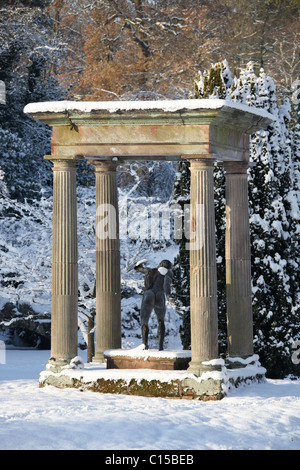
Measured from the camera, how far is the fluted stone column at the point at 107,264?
59.7 feet

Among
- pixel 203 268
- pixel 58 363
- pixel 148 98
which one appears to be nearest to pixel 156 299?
pixel 203 268

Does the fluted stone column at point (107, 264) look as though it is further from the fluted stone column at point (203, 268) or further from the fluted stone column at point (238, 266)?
the fluted stone column at point (203, 268)

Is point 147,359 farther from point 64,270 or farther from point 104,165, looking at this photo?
point 104,165

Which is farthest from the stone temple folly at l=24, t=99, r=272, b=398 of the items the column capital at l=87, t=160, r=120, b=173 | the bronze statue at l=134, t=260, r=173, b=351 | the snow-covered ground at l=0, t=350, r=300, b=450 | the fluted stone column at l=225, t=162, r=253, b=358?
the column capital at l=87, t=160, r=120, b=173

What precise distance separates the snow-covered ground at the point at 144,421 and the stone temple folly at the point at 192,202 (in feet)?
1.57

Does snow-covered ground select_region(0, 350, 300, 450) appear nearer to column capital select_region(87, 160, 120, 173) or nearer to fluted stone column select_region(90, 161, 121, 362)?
fluted stone column select_region(90, 161, 121, 362)

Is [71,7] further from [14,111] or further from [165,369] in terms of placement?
[165,369]

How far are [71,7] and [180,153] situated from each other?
2488 centimetres

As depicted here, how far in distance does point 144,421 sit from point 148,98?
24.0 meters

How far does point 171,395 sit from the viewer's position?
1548 cm

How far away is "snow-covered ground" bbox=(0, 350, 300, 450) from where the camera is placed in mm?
12008

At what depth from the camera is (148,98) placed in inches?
1393

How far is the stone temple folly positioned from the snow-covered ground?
0.48 m
